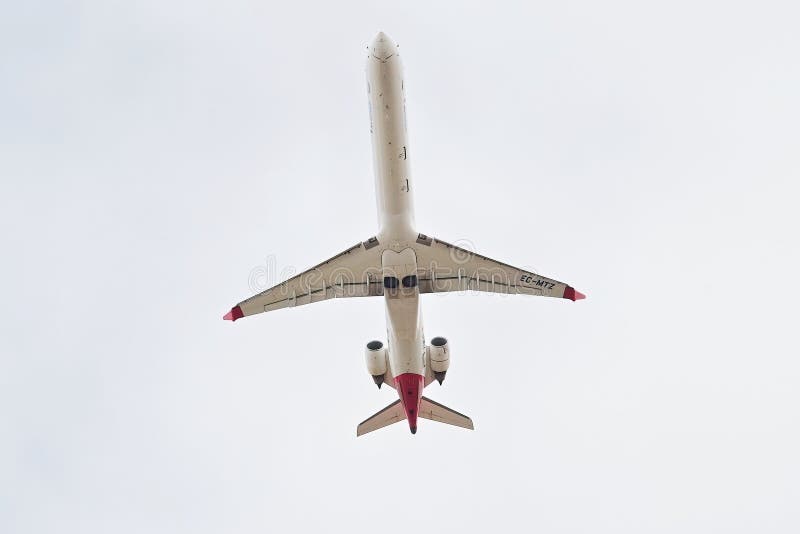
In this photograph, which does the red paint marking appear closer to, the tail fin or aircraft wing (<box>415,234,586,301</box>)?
the tail fin

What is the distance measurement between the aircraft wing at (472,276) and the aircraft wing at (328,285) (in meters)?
2.35

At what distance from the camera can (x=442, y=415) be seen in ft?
157

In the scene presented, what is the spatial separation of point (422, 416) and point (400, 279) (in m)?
8.66

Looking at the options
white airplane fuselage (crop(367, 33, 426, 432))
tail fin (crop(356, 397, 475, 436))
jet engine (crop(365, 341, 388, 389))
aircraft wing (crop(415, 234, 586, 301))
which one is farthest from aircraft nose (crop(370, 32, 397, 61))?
tail fin (crop(356, 397, 475, 436))

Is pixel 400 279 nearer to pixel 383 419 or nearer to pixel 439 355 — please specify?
pixel 439 355

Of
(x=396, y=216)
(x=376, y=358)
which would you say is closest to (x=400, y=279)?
(x=396, y=216)

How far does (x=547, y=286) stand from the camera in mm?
44062

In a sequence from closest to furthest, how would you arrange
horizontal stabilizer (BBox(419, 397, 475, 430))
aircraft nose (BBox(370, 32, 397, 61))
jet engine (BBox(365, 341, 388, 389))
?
aircraft nose (BBox(370, 32, 397, 61)) < jet engine (BBox(365, 341, 388, 389)) < horizontal stabilizer (BBox(419, 397, 475, 430))

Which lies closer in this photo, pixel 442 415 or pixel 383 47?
pixel 383 47

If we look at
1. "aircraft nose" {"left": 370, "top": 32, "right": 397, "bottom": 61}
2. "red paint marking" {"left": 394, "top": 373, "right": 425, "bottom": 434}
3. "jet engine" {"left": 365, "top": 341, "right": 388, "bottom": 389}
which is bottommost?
"red paint marking" {"left": 394, "top": 373, "right": 425, "bottom": 434}

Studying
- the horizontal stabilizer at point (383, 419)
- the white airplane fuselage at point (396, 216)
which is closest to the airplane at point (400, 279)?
the white airplane fuselage at point (396, 216)

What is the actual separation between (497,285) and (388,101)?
10.7 meters

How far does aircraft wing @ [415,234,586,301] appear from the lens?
43.4 meters

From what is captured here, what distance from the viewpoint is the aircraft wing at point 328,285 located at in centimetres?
4334
